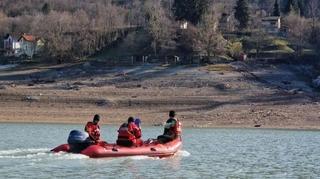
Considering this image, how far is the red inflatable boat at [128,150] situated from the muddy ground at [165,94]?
2428 centimetres

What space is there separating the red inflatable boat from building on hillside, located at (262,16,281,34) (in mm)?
80139

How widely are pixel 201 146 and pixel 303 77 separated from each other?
4379 cm

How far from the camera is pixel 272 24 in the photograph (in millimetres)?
120188

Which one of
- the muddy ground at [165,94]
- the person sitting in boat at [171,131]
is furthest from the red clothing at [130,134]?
the muddy ground at [165,94]

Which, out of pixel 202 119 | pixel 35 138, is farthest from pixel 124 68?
pixel 35 138

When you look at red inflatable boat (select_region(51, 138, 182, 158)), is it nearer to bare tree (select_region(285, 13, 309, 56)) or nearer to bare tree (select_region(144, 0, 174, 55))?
bare tree (select_region(144, 0, 174, 55))

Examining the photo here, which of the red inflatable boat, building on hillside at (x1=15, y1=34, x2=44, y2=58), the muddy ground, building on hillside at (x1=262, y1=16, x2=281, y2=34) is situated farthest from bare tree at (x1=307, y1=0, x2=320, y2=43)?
the red inflatable boat

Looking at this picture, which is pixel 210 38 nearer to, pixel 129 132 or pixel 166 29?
pixel 166 29

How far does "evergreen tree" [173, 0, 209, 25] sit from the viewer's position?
353ft

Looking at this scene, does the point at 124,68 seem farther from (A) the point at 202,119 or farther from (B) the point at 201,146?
(B) the point at 201,146

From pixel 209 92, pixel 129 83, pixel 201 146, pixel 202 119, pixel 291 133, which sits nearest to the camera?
pixel 201 146

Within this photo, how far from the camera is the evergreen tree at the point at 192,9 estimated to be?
108 meters

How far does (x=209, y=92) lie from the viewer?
243ft

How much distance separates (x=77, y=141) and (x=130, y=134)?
110 inches
